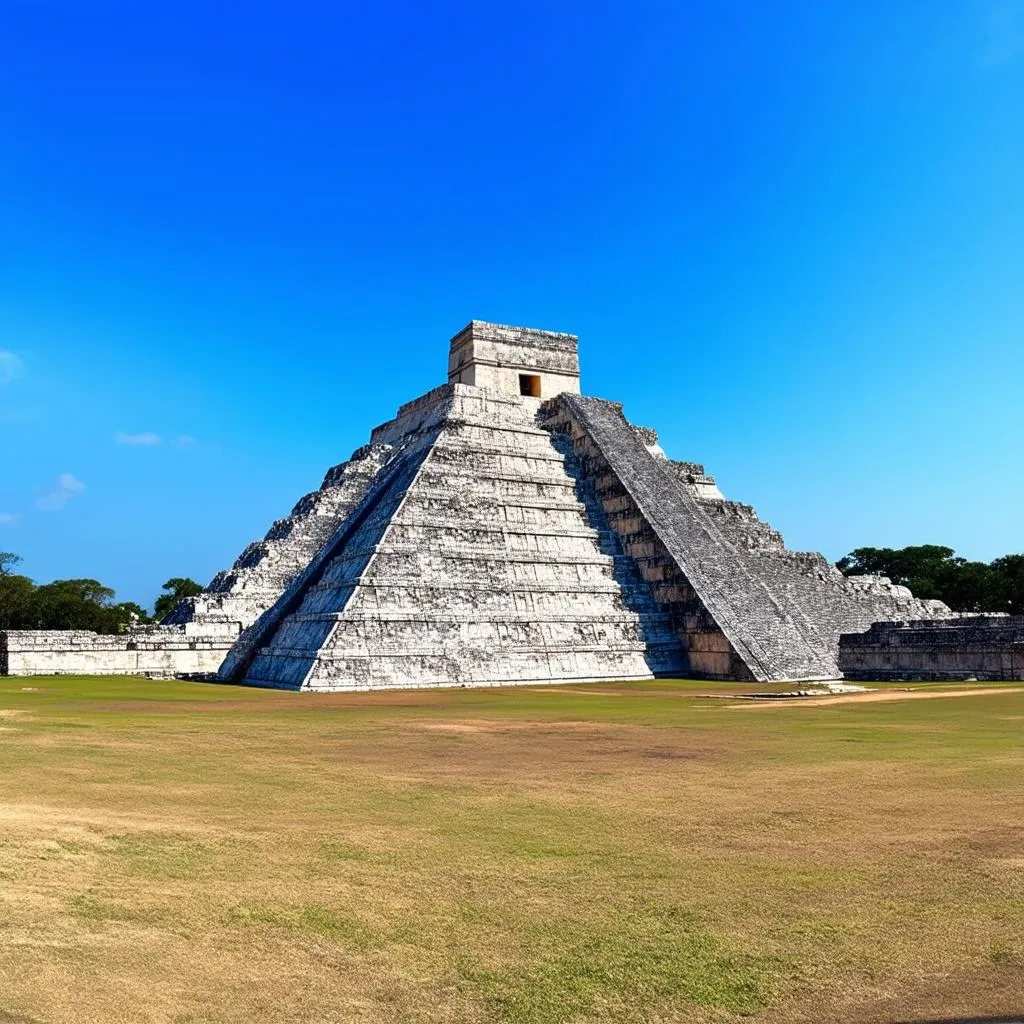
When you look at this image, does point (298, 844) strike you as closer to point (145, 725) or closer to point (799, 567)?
point (145, 725)

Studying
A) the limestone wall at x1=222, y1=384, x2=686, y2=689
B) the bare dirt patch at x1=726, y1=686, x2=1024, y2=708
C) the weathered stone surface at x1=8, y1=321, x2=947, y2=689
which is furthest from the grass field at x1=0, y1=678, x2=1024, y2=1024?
the weathered stone surface at x1=8, y1=321, x2=947, y2=689

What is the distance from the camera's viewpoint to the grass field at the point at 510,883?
349cm

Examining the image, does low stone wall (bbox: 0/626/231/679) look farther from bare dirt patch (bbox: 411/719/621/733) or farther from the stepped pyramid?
bare dirt patch (bbox: 411/719/621/733)

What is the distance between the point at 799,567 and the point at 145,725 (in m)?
23.4

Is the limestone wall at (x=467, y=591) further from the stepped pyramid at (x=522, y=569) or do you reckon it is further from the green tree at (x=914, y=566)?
the green tree at (x=914, y=566)

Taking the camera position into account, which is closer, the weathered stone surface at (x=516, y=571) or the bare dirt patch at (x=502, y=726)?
the bare dirt patch at (x=502, y=726)

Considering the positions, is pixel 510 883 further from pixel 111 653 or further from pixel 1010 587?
pixel 1010 587

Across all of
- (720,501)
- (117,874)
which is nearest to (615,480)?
(720,501)

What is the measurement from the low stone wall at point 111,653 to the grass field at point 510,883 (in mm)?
18362

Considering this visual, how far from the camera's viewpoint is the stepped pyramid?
872 inches

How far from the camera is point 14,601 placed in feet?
180

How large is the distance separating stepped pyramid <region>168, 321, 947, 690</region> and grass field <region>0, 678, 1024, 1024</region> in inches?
491

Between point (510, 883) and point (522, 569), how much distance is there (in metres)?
20.0

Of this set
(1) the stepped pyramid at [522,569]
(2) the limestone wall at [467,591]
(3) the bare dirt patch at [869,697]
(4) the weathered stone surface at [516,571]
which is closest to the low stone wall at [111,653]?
(4) the weathered stone surface at [516,571]
